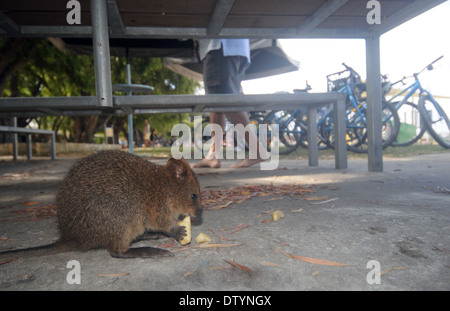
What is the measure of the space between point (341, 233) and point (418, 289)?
2.25 feet

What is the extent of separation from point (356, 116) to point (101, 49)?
8.85 metres

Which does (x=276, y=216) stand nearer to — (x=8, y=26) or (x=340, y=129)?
(x=340, y=129)

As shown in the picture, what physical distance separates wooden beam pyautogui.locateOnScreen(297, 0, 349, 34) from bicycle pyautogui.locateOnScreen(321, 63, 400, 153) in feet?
18.5

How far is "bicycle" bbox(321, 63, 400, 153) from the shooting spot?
8.68 meters

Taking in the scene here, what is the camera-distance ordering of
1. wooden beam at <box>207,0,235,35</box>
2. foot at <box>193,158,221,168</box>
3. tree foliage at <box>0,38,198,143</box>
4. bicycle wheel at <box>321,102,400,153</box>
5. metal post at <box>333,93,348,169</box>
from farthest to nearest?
tree foliage at <box>0,38,198,143</box>
bicycle wheel at <box>321,102,400,153</box>
foot at <box>193,158,221,168</box>
metal post at <box>333,93,348,169</box>
wooden beam at <box>207,0,235,35</box>

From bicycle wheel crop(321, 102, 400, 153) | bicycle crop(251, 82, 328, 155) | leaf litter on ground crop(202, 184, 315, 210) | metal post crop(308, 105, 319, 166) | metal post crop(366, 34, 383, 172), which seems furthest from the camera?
bicycle crop(251, 82, 328, 155)

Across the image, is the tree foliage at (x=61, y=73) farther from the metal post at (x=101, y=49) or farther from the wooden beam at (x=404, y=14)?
the wooden beam at (x=404, y=14)

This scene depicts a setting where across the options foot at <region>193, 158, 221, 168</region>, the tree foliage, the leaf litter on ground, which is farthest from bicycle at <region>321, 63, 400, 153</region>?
the tree foliage

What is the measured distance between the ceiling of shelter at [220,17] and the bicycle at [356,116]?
195 inches

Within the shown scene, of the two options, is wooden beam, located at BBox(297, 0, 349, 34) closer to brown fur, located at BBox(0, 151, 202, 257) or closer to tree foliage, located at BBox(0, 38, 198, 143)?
brown fur, located at BBox(0, 151, 202, 257)

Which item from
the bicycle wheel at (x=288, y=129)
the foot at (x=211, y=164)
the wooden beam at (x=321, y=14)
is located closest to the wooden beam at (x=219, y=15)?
the wooden beam at (x=321, y=14)
